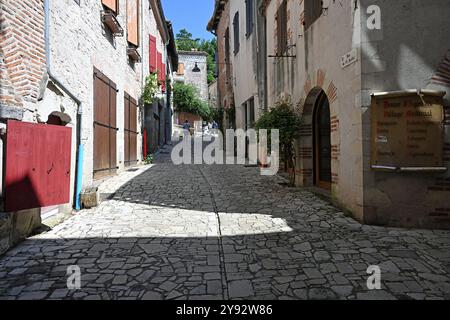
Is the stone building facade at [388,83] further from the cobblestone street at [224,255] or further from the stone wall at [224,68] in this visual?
the stone wall at [224,68]

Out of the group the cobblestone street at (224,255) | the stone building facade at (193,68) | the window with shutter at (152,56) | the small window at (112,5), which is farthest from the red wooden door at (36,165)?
the stone building facade at (193,68)

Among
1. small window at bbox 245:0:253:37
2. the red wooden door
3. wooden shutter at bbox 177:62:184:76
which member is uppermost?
wooden shutter at bbox 177:62:184:76

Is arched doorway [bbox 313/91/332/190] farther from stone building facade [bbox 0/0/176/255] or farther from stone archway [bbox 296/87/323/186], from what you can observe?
stone building facade [bbox 0/0/176/255]

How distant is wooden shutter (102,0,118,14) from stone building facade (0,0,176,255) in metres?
0.01

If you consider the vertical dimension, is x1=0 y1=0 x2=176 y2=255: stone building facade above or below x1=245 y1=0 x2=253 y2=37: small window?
below

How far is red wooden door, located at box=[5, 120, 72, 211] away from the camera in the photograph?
12.3 ft

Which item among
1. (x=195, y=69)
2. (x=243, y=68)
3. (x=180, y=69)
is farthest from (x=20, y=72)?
(x=195, y=69)

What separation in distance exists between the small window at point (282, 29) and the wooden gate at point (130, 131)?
15.6 feet

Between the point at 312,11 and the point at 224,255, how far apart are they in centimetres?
523

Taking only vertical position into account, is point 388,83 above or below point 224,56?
below

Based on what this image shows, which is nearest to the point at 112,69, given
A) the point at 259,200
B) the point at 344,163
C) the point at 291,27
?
the point at 291,27

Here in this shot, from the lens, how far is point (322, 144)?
7.10m

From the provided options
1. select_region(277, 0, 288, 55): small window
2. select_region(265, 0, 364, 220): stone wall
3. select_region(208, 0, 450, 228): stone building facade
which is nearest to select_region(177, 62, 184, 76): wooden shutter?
select_region(277, 0, 288, 55): small window

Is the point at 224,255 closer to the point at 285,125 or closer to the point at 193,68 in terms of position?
the point at 285,125
